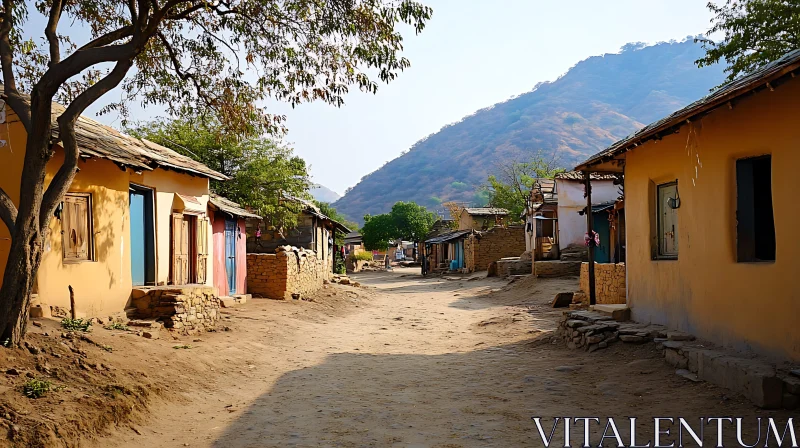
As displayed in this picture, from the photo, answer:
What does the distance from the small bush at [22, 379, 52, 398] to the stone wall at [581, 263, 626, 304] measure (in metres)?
12.0

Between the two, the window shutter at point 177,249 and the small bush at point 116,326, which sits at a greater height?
the window shutter at point 177,249

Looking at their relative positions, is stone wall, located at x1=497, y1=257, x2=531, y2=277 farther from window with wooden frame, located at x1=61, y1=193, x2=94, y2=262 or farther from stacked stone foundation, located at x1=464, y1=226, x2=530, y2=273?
window with wooden frame, located at x1=61, y1=193, x2=94, y2=262

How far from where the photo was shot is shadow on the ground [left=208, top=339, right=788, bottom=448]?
593 centimetres

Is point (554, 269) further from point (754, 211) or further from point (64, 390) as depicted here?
point (64, 390)

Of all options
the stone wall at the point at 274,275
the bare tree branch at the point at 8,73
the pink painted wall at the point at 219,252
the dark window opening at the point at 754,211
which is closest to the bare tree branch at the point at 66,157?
the bare tree branch at the point at 8,73

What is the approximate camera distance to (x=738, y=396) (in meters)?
6.08

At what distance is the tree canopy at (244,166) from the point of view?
21000mm

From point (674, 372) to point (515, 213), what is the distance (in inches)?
1503

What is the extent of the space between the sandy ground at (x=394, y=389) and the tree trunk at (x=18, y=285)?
1699 millimetres

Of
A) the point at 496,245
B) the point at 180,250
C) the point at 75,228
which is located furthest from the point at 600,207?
the point at 75,228

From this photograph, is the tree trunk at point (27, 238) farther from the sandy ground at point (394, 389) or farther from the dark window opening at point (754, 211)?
the dark window opening at point (754, 211)

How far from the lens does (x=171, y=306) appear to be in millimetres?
10750

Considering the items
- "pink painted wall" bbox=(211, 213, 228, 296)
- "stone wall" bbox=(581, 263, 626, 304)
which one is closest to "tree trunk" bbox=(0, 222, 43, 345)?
"pink painted wall" bbox=(211, 213, 228, 296)

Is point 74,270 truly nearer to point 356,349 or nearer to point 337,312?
point 356,349
